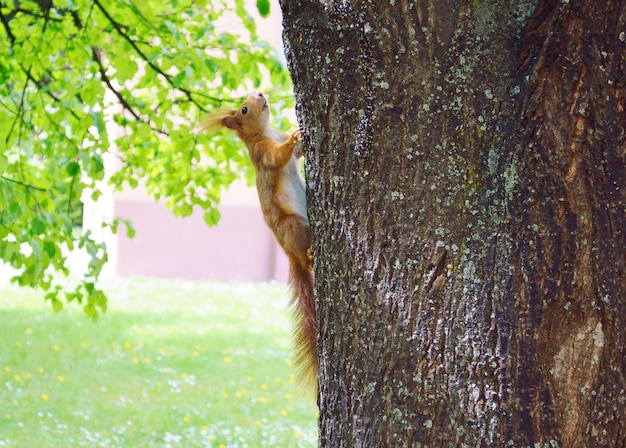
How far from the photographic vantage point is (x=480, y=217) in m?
1.85

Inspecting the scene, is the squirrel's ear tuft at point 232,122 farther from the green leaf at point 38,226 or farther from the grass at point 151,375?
the grass at point 151,375

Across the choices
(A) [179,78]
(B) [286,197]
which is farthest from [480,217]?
(A) [179,78]

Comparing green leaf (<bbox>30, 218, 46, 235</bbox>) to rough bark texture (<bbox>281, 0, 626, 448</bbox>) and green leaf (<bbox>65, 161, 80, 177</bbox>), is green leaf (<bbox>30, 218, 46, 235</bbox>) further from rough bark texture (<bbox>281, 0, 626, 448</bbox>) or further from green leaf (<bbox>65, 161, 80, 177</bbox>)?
rough bark texture (<bbox>281, 0, 626, 448</bbox>)

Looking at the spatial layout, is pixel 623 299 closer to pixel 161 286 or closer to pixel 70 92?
pixel 70 92

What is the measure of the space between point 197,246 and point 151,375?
5.56m

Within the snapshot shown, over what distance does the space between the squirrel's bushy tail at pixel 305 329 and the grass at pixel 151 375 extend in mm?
1086

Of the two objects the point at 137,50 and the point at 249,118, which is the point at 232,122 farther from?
the point at 137,50

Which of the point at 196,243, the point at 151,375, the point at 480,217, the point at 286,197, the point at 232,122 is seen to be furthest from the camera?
the point at 196,243

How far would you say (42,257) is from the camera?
3.83 m

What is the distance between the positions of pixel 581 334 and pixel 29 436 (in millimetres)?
4729

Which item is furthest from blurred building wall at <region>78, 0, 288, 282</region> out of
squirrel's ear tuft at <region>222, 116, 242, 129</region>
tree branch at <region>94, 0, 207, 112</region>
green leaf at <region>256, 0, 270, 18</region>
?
green leaf at <region>256, 0, 270, 18</region>

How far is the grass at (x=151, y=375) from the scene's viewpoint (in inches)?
237

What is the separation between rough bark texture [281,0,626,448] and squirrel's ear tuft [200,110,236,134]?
7.06 feet

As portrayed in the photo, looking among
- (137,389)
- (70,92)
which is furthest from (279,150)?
(137,389)
